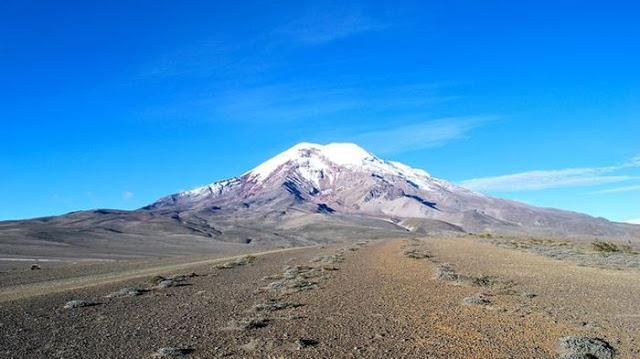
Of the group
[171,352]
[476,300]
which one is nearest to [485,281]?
[476,300]

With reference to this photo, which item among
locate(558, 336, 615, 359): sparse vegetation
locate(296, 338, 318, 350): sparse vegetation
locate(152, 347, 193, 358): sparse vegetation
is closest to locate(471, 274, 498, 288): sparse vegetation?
locate(558, 336, 615, 359): sparse vegetation

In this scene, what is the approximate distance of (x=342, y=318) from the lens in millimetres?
14539

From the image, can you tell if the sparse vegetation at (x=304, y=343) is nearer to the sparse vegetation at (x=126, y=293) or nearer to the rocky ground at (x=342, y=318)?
the rocky ground at (x=342, y=318)

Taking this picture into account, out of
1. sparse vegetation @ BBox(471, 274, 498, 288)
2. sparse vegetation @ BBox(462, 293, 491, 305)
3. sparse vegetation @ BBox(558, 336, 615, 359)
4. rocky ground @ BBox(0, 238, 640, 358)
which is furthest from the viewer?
sparse vegetation @ BBox(471, 274, 498, 288)

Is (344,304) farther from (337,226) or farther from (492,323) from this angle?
(337,226)

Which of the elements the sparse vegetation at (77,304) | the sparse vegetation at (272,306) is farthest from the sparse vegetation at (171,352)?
the sparse vegetation at (77,304)

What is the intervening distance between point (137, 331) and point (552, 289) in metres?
12.9

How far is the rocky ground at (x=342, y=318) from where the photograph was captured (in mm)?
11336

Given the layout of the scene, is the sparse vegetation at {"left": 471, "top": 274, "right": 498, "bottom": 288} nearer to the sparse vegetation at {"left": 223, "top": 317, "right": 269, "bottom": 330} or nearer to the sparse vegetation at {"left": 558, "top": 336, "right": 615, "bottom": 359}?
the sparse vegetation at {"left": 558, "top": 336, "right": 615, "bottom": 359}

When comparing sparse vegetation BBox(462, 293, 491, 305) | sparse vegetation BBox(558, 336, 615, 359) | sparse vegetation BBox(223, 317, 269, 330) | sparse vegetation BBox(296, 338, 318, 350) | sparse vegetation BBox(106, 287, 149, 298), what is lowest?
sparse vegetation BBox(558, 336, 615, 359)

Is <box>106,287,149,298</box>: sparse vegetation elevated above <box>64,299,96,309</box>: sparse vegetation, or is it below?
above

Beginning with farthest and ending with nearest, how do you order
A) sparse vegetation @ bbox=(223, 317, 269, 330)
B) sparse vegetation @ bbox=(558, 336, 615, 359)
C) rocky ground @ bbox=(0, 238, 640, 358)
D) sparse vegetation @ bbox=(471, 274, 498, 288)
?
sparse vegetation @ bbox=(471, 274, 498, 288)
sparse vegetation @ bbox=(223, 317, 269, 330)
rocky ground @ bbox=(0, 238, 640, 358)
sparse vegetation @ bbox=(558, 336, 615, 359)

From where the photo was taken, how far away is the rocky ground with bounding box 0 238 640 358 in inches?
446

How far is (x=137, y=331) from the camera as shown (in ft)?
44.7
